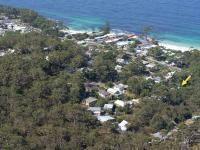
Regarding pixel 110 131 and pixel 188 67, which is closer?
pixel 110 131

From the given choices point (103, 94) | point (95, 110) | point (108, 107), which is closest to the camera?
point (95, 110)

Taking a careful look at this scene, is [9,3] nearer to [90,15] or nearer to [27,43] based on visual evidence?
[90,15]

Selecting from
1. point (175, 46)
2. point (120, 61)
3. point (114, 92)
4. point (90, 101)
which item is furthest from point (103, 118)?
point (175, 46)

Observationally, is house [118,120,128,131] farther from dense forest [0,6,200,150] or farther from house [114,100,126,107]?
house [114,100,126,107]

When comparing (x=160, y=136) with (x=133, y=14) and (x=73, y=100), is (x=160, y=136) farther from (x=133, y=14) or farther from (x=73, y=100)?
(x=133, y=14)

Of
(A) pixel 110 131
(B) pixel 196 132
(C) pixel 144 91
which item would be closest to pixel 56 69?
(C) pixel 144 91

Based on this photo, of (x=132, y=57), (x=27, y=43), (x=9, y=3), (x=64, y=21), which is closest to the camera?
(x=27, y=43)

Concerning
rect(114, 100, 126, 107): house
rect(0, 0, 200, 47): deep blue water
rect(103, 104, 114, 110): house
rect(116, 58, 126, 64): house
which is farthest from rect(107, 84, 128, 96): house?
rect(0, 0, 200, 47): deep blue water
